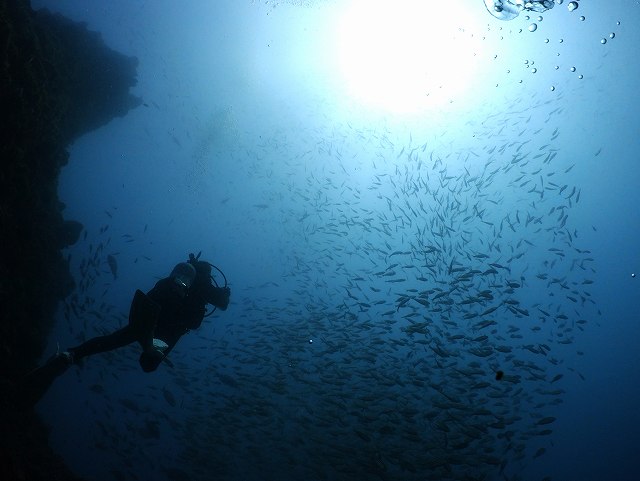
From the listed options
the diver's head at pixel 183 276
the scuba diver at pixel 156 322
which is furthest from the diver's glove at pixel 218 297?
the diver's head at pixel 183 276

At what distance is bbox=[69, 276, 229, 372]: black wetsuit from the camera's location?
547 cm

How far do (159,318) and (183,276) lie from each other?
894mm

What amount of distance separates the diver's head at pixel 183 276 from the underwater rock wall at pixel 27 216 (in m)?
3.41

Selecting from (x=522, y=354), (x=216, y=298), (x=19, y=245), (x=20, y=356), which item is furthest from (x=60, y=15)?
(x=522, y=354)

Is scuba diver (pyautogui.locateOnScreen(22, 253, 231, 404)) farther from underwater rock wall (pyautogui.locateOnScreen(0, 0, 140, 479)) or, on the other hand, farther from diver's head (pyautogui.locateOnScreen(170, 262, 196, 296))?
underwater rock wall (pyautogui.locateOnScreen(0, 0, 140, 479))

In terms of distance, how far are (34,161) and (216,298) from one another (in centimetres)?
511

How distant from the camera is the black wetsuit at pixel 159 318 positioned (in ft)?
18.0

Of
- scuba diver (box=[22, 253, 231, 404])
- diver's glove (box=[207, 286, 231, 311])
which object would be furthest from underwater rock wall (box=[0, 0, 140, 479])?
diver's glove (box=[207, 286, 231, 311])

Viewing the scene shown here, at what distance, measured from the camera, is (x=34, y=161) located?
7.94m

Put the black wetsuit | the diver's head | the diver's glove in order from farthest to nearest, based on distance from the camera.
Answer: the diver's glove → the diver's head → the black wetsuit

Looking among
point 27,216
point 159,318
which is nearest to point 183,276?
point 159,318

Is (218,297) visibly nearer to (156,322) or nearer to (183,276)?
(183,276)

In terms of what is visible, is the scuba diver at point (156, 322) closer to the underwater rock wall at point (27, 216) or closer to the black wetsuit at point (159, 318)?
the black wetsuit at point (159, 318)

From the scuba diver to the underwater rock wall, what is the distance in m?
1.27
